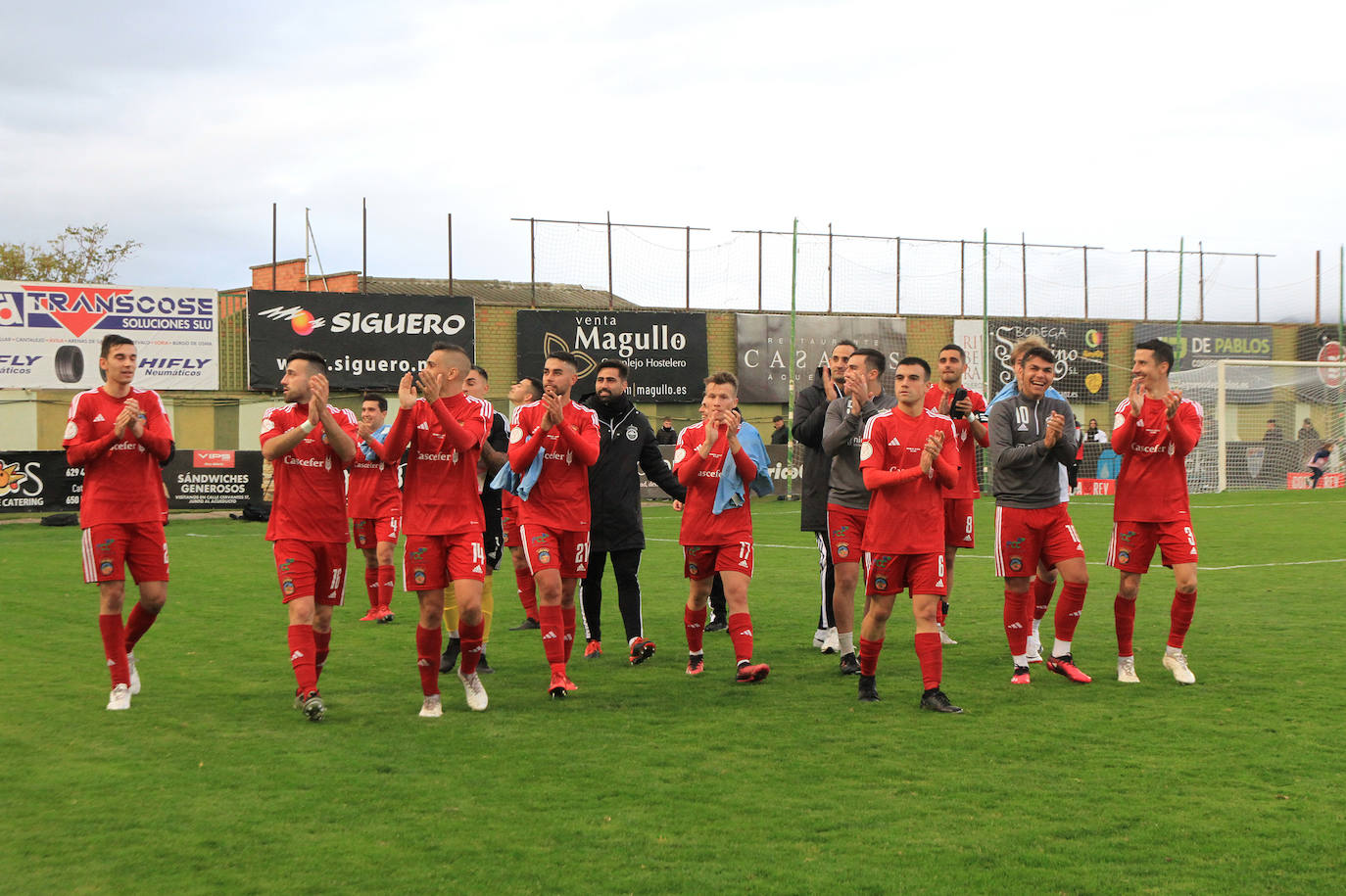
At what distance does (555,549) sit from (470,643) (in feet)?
2.87

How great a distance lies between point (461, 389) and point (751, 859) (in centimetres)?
355

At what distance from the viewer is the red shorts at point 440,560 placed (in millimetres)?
6676

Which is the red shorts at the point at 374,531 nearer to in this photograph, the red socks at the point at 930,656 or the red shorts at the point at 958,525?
the red shorts at the point at 958,525

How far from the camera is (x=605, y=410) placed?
848 cm

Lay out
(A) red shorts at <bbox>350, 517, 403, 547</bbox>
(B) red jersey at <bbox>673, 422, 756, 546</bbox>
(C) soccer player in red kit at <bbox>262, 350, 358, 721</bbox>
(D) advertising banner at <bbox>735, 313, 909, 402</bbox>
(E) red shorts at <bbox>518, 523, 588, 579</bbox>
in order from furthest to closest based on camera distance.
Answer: (D) advertising banner at <bbox>735, 313, 909, 402</bbox> < (A) red shorts at <bbox>350, 517, 403, 547</bbox> < (B) red jersey at <bbox>673, 422, 756, 546</bbox> < (E) red shorts at <bbox>518, 523, 588, 579</bbox> < (C) soccer player in red kit at <bbox>262, 350, 358, 721</bbox>

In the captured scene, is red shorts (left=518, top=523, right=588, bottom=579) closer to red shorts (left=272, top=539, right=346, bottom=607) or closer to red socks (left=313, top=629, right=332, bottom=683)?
red shorts (left=272, top=539, right=346, bottom=607)

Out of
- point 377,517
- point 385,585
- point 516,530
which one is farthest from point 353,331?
point 516,530

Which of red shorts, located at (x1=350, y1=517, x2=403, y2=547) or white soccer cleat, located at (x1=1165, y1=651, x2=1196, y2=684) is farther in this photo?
red shorts, located at (x1=350, y1=517, x2=403, y2=547)

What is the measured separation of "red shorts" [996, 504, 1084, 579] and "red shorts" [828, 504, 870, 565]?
0.90 metres

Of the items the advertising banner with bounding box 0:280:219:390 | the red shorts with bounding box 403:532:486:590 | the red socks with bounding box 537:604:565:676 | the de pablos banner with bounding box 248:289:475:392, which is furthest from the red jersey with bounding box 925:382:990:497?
the advertising banner with bounding box 0:280:219:390

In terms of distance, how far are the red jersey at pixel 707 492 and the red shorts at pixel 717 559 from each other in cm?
5

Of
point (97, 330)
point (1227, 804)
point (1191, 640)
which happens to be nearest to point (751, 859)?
point (1227, 804)

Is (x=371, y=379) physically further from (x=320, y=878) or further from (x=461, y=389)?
(x=320, y=878)

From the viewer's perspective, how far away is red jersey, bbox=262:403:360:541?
6734 mm
